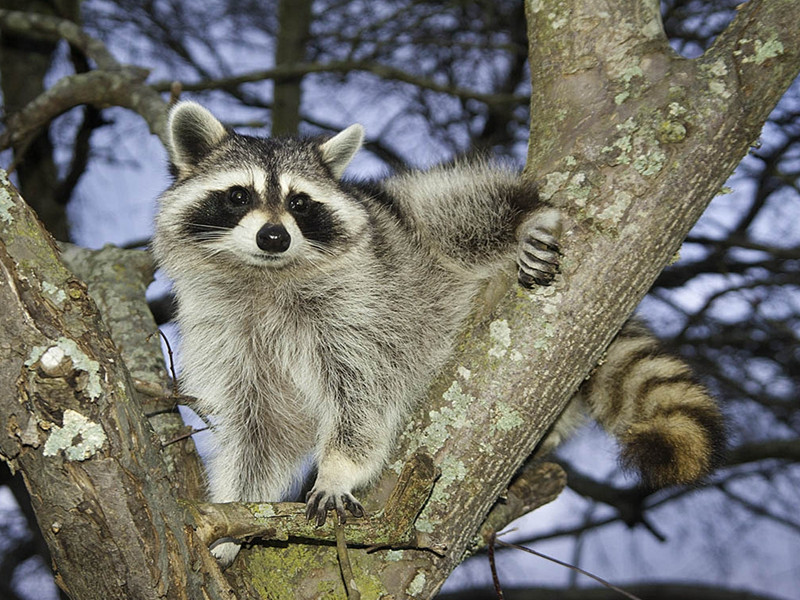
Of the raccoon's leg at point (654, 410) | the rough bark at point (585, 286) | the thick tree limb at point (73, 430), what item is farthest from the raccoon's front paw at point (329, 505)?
the raccoon's leg at point (654, 410)

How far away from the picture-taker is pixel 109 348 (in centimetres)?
135

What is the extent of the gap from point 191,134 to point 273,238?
507 millimetres

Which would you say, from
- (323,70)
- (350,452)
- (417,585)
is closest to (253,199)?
(350,452)

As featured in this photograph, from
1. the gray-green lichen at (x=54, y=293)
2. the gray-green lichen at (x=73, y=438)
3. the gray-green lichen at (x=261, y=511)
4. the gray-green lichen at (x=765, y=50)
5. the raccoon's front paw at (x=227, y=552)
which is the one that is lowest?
the raccoon's front paw at (x=227, y=552)

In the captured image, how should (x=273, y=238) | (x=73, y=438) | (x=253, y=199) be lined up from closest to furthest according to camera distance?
1. (x=73, y=438)
2. (x=273, y=238)
3. (x=253, y=199)

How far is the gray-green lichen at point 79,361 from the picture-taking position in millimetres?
1260

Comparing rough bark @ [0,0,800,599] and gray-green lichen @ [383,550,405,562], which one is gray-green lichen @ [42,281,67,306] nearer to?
rough bark @ [0,0,800,599]

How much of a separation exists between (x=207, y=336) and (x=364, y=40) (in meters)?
2.06

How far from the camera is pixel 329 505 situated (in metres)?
1.75

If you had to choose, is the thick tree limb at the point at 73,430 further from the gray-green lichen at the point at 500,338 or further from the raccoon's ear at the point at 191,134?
the raccoon's ear at the point at 191,134

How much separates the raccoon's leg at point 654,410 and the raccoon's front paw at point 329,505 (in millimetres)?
676

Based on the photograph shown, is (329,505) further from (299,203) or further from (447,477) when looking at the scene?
(299,203)

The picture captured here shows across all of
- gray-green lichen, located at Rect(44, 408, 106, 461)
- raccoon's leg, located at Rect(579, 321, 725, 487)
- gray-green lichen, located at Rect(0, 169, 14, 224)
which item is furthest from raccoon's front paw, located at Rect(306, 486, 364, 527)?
gray-green lichen, located at Rect(0, 169, 14, 224)

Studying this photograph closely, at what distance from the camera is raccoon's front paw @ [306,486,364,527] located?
5.57 ft
